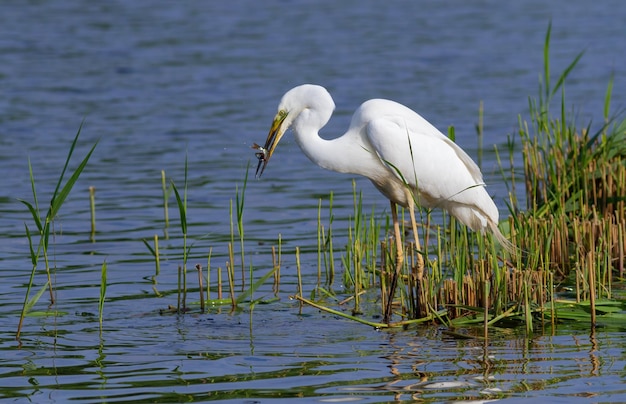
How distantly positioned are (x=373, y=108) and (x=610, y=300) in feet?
6.51

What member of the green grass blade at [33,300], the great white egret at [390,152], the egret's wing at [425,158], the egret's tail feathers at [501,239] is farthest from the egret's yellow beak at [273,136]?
the green grass blade at [33,300]

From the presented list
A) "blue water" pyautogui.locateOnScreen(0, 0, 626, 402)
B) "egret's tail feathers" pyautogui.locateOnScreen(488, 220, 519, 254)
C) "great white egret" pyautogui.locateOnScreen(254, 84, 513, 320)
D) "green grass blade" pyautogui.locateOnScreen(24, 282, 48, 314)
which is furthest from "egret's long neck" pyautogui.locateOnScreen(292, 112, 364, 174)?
"green grass blade" pyautogui.locateOnScreen(24, 282, 48, 314)

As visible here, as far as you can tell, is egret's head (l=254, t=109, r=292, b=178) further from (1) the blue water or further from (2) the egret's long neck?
(1) the blue water

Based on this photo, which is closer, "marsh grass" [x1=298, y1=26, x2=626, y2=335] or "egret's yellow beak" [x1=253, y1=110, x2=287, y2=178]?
"marsh grass" [x1=298, y1=26, x2=626, y2=335]

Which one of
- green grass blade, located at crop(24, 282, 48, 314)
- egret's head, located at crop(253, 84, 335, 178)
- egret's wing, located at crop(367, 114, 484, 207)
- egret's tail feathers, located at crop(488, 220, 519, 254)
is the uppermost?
egret's head, located at crop(253, 84, 335, 178)

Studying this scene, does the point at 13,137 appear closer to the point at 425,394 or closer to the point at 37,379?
the point at 37,379

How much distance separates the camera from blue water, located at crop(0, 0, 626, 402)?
6059 millimetres

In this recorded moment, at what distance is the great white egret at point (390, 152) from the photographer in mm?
7566

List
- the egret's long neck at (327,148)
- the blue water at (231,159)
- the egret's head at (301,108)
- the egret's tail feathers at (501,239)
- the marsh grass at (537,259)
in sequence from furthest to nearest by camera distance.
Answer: the egret's tail feathers at (501,239), the egret's long neck at (327,148), the egret's head at (301,108), the marsh grass at (537,259), the blue water at (231,159)

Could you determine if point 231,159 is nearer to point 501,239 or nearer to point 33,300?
point 501,239

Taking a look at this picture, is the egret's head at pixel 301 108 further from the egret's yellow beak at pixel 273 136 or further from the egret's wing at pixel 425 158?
the egret's wing at pixel 425 158

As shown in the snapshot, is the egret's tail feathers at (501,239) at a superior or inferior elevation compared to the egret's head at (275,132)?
inferior

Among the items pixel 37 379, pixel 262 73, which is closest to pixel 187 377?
pixel 37 379

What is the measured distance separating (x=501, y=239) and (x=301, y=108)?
166 centimetres
